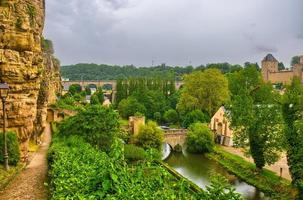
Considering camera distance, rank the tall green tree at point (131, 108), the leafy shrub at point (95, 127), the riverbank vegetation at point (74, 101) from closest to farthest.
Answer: the leafy shrub at point (95, 127), the riverbank vegetation at point (74, 101), the tall green tree at point (131, 108)

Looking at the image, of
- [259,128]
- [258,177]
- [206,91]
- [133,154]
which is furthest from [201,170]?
[206,91]

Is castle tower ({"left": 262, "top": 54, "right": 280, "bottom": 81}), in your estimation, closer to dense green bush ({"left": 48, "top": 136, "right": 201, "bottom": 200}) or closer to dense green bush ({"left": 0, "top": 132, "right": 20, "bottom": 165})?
dense green bush ({"left": 0, "top": 132, "right": 20, "bottom": 165})

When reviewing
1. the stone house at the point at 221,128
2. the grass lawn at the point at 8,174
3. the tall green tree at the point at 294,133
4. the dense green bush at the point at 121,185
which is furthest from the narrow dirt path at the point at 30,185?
the stone house at the point at 221,128

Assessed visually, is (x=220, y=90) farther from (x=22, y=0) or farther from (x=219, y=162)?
(x=22, y=0)

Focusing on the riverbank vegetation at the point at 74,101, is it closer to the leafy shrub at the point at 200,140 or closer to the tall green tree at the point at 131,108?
the tall green tree at the point at 131,108

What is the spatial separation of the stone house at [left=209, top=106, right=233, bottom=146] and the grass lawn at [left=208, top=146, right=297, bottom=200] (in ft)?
16.5

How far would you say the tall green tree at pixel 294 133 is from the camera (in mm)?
22625

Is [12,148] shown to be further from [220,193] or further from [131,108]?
[131,108]

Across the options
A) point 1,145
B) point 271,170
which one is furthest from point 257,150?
point 1,145

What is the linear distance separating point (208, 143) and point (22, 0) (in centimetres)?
2578

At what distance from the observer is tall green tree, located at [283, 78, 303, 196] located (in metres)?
22.6

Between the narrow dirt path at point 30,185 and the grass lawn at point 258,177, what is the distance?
48.1 feet

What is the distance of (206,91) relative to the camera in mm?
50031

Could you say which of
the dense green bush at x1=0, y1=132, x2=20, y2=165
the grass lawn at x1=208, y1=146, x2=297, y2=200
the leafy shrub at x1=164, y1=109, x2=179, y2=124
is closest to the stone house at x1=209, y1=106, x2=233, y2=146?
the grass lawn at x1=208, y1=146, x2=297, y2=200
